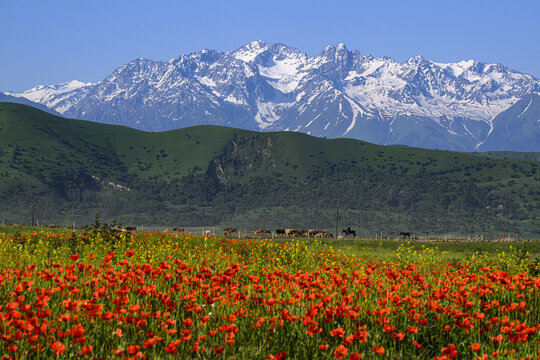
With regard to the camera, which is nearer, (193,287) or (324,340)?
(324,340)

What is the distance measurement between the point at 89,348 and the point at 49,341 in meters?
1.60

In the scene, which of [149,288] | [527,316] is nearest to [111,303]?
[149,288]

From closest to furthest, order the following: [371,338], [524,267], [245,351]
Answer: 1. [245,351]
2. [371,338]
3. [524,267]

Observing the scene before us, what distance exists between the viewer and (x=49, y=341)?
29.1ft

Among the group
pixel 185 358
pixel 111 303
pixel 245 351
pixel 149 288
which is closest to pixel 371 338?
pixel 245 351

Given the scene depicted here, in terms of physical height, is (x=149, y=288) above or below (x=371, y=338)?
above

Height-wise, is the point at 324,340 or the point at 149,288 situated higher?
the point at 149,288

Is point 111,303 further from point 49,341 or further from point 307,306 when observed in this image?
point 307,306

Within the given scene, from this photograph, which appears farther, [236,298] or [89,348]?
[236,298]

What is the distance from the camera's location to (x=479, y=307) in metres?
12.4

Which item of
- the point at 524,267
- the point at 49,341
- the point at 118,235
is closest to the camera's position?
the point at 49,341

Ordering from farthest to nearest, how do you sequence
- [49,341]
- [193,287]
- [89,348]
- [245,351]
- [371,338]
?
[193,287], [371,338], [245,351], [49,341], [89,348]

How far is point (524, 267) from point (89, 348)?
59.0 feet

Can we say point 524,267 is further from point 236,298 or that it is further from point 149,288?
point 149,288
